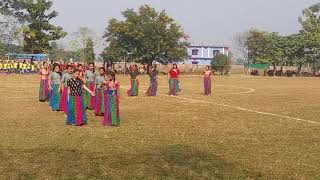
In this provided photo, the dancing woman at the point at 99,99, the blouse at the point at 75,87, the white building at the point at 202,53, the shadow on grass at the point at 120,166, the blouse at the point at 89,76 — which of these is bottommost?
the shadow on grass at the point at 120,166

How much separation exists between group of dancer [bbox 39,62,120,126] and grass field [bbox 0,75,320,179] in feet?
1.68

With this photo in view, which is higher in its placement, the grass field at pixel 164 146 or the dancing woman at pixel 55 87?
the dancing woman at pixel 55 87

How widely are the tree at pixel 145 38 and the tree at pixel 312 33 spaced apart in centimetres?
2237

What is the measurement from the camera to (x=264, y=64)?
86.6 meters

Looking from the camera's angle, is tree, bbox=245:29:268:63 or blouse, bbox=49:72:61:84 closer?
blouse, bbox=49:72:61:84

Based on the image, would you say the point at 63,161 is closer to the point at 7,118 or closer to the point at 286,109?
the point at 7,118

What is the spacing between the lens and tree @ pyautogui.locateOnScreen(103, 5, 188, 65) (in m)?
70.3

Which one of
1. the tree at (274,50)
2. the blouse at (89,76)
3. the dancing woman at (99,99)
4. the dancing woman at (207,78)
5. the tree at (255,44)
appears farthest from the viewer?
the tree at (255,44)

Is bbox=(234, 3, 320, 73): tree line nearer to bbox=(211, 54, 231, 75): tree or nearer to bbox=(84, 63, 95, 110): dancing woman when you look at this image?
bbox=(211, 54, 231, 75): tree

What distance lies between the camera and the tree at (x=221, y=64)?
80.8 m

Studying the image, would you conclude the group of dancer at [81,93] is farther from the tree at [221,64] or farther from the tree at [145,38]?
the tree at [221,64]

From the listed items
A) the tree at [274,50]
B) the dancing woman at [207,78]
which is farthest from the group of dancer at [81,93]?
the tree at [274,50]

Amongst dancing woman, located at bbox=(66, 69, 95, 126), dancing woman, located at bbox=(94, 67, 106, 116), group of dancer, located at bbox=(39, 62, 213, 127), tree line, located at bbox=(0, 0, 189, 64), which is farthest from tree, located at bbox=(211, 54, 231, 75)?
dancing woman, located at bbox=(66, 69, 95, 126)

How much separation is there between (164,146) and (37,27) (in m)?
54.4
